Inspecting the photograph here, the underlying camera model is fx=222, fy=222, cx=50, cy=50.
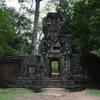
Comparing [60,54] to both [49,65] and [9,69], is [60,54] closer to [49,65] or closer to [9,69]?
[49,65]

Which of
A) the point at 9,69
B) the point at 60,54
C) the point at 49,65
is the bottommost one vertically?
the point at 9,69

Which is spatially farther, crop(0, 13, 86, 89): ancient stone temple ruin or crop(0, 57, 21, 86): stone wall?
crop(0, 57, 21, 86): stone wall

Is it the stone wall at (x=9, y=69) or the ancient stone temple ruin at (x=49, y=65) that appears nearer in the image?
the ancient stone temple ruin at (x=49, y=65)

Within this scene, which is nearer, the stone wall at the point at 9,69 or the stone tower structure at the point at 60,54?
the stone tower structure at the point at 60,54

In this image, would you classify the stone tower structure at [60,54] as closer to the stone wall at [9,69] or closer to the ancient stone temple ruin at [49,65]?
the ancient stone temple ruin at [49,65]

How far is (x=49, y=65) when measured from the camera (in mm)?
22641

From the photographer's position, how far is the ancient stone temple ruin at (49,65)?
71.7ft

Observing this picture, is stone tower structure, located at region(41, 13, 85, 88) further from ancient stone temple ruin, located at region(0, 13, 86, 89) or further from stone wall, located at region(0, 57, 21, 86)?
stone wall, located at region(0, 57, 21, 86)

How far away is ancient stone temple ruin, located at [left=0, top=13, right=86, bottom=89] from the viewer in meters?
21.8

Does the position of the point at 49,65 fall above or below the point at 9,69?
above

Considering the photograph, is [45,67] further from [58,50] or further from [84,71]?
[84,71]

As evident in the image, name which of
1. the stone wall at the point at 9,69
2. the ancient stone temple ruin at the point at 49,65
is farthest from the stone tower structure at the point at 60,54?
the stone wall at the point at 9,69

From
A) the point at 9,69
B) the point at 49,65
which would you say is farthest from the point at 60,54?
the point at 9,69

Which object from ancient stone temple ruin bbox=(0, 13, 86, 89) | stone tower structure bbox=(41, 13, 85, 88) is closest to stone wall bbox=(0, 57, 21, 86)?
ancient stone temple ruin bbox=(0, 13, 86, 89)
